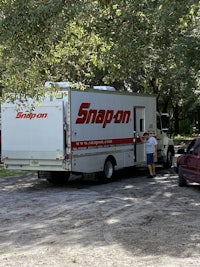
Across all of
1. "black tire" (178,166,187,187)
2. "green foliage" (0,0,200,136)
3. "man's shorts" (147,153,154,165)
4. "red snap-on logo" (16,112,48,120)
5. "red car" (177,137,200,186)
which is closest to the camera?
"green foliage" (0,0,200,136)

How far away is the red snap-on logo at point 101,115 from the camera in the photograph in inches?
563

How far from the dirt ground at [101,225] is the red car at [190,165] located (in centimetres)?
36

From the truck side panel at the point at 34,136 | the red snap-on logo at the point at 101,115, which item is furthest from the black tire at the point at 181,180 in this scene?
the truck side panel at the point at 34,136

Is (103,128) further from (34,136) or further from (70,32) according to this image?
(70,32)

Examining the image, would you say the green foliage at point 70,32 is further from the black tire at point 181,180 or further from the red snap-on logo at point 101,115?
the black tire at point 181,180

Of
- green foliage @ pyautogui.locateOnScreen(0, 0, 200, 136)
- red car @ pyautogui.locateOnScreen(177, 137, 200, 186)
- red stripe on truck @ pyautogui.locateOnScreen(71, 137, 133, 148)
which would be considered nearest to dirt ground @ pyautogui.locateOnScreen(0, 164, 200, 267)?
red car @ pyautogui.locateOnScreen(177, 137, 200, 186)

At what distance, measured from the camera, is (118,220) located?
30.4 ft

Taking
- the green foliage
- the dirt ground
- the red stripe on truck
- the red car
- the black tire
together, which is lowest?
the dirt ground

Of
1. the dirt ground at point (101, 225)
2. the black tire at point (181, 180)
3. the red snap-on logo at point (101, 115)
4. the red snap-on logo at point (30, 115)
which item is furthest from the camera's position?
the red snap-on logo at point (101, 115)

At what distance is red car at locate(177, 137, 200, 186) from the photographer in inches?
507

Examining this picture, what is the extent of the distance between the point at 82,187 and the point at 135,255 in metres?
8.07

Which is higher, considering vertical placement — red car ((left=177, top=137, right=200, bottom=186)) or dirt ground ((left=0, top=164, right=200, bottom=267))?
red car ((left=177, top=137, right=200, bottom=186))

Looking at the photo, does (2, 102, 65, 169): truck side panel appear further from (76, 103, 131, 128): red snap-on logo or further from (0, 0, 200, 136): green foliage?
(0, 0, 200, 136): green foliage

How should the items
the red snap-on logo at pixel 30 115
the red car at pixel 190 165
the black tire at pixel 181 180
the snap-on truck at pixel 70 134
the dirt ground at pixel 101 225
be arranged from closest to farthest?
1. the dirt ground at pixel 101 225
2. the red car at pixel 190 165
3. the snap-on truck at pixel 70 134
4. the black tire at pixel 181 180
5. the red snap-on logo at pixel 30 115
